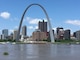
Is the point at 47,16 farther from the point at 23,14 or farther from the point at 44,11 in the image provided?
the point at 23,14

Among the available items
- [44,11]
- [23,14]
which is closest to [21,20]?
[23,14]

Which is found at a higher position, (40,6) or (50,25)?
(40,6)

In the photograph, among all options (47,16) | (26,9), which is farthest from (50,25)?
(26,9)

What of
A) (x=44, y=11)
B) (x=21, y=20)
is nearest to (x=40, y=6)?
(x=44, y=11)

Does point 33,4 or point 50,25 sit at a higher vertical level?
point 33,4

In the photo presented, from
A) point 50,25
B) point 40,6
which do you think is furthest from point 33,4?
point 50,25

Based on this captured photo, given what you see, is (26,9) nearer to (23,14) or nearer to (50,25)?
(23,14)

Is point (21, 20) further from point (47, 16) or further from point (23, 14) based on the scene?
point (47, 16)
